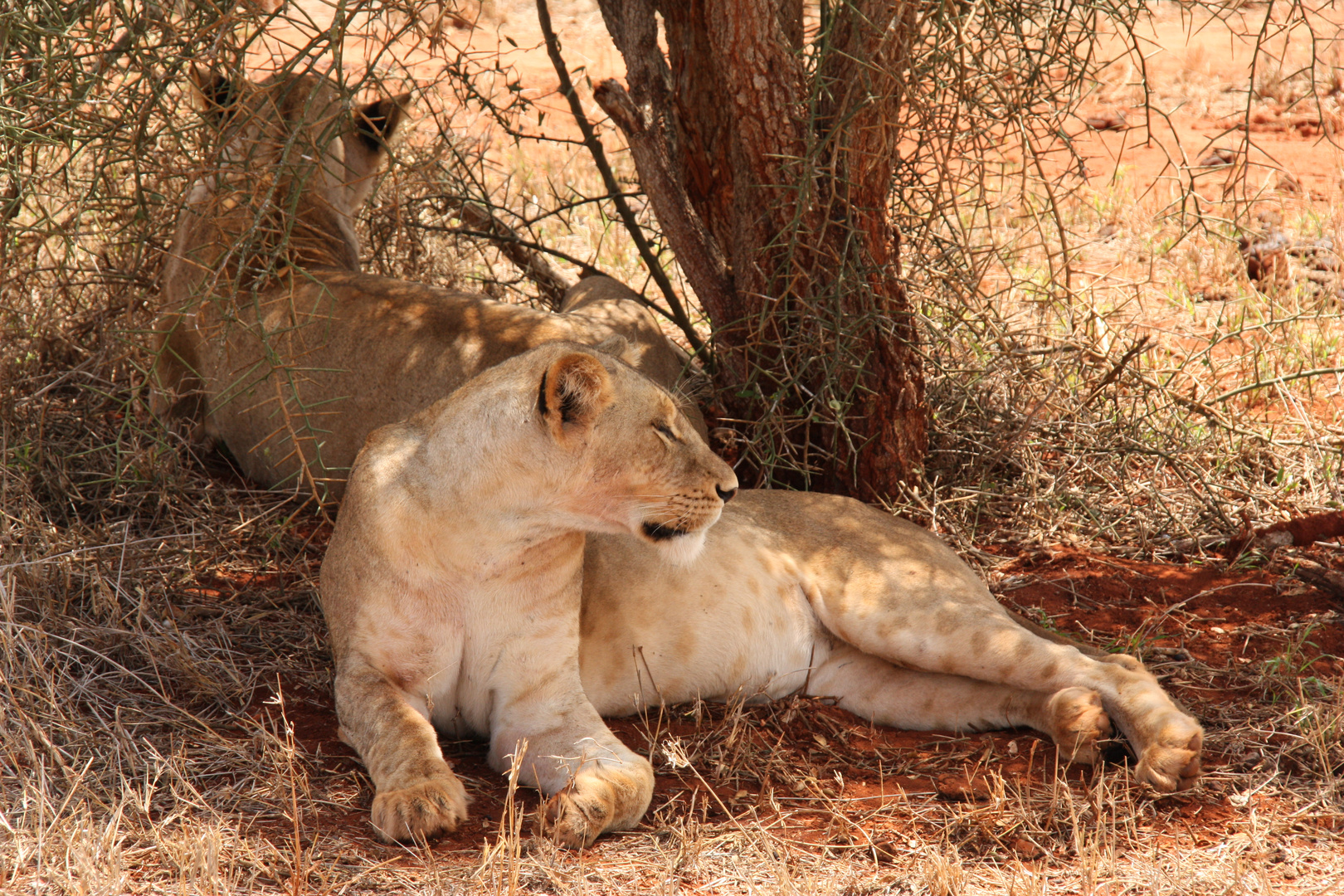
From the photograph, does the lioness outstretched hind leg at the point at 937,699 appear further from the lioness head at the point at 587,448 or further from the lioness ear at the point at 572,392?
the lioness ear at the point at 572,392

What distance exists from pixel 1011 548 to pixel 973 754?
1.43 m

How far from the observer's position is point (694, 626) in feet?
10.8

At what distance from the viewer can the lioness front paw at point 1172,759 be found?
2.73 m

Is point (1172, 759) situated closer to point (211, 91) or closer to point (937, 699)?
point (937, 699)

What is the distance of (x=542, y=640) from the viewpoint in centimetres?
291

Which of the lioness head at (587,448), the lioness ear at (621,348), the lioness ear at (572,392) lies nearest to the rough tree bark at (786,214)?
the lioness ear at (621,348)

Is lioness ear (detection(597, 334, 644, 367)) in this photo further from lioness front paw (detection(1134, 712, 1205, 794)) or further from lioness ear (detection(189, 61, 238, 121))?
lioness front paw (detection(1134, 712, 1205, 794))

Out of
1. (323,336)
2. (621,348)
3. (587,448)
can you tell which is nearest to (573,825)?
(587,448)

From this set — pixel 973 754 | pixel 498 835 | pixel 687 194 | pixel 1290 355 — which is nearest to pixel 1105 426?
pixel 1290 355

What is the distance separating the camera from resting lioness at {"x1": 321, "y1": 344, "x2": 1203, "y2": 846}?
2705 mm

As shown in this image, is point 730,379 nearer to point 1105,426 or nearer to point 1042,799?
point 1105,426

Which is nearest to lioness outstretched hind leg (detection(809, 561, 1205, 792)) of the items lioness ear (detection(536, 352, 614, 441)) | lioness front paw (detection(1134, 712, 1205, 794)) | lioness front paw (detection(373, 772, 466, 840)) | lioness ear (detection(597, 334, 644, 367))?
lioness front paw (detection(1134, 712, 1205, 794))

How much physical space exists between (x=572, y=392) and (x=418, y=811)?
35.1 inches

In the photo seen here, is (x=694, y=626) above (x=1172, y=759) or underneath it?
above
